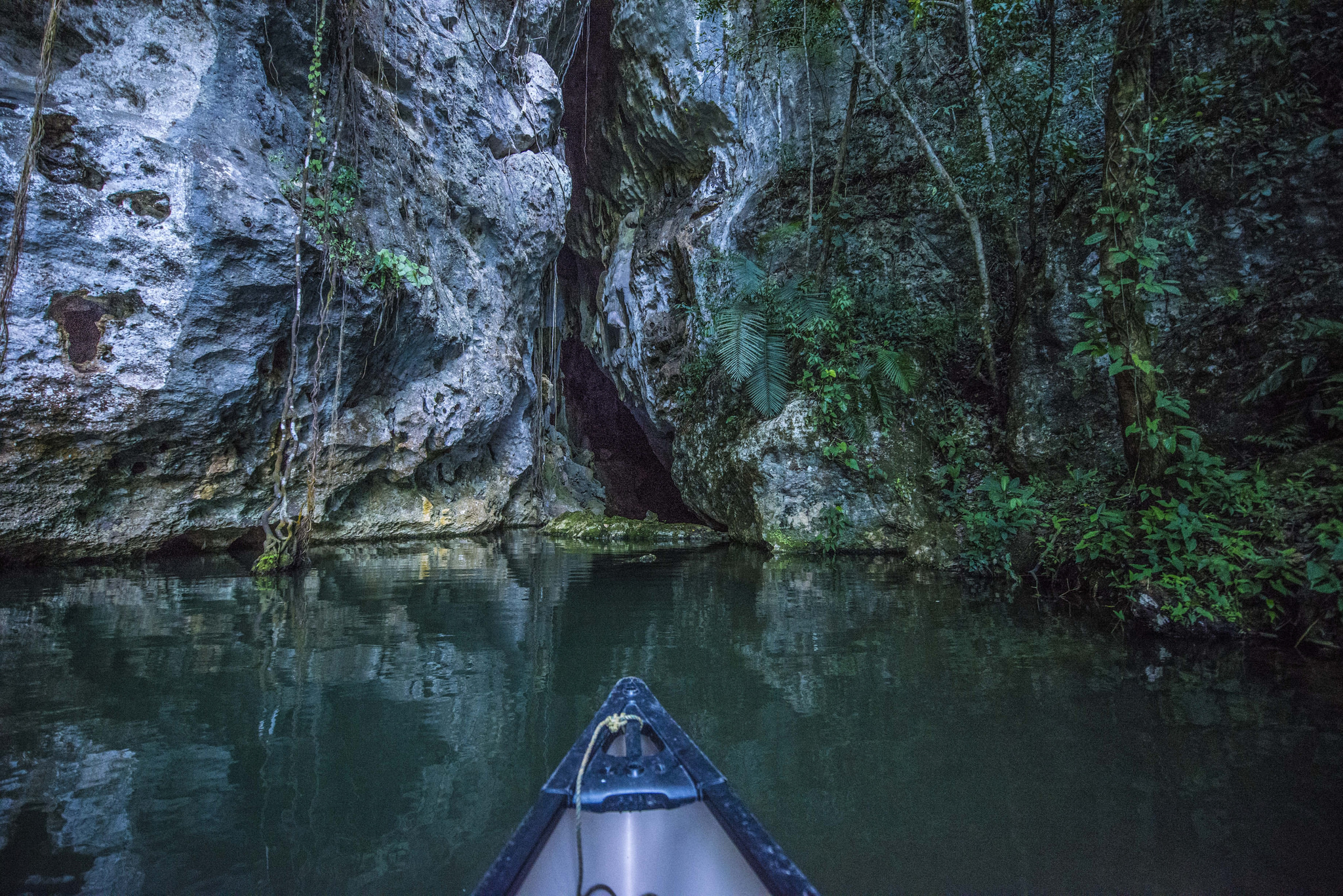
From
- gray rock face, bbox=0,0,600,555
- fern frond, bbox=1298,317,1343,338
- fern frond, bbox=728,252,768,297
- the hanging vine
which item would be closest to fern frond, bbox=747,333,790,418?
fern frond, bbox=728,252,768,297

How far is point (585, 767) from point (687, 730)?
0.92 meters

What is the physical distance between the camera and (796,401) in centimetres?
763

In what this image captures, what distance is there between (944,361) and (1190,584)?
4302mm

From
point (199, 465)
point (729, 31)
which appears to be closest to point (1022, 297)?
point (729, 31)

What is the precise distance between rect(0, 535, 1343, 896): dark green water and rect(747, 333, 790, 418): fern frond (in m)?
4.10

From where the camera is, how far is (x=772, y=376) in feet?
25.0

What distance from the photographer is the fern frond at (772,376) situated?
7.61 metres

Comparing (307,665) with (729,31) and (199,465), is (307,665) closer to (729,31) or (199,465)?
(199,465)

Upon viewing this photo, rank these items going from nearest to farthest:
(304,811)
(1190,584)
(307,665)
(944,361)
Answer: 1. (304,811)
2. (307,665)
3. (1190,584)
4. (944,361)

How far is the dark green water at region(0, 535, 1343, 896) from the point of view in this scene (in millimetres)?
1413

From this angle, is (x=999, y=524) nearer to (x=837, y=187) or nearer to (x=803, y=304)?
(x=803, y=304)

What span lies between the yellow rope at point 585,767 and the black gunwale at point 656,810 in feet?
0.07

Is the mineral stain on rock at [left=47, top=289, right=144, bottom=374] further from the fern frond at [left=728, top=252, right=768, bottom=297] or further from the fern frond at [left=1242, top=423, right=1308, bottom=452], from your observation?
the fern frond at [left=1242, top=423, right=1308, bottom=452]

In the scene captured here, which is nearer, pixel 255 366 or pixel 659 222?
pixel 255 366
